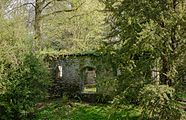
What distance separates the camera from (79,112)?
65.4 ft

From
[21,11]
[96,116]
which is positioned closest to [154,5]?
[96,116]

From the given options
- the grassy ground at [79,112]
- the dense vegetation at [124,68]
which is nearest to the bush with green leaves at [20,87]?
the dense vegetation at [124,68]

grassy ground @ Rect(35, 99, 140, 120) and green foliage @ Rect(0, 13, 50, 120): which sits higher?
green foliage @ Rect(0, 13, 50, 120)

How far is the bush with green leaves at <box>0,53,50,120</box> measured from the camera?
18.8 m

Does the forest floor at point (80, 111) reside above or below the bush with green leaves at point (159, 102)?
below

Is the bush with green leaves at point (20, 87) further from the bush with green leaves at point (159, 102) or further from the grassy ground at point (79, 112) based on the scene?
the bush with green leaves at point (159, 102)

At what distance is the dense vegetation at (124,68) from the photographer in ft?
49.1

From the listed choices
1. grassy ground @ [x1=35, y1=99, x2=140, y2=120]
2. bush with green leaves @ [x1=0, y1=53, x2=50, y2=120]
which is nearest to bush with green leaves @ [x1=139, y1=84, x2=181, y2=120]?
grassy ground @ [x1=35, y1=99, x2=140, y2=120]

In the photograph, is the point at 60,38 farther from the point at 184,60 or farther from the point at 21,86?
the point at 184,60

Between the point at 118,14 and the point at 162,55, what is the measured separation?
8.17 feet

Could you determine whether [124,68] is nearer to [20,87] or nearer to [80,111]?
[80,111]

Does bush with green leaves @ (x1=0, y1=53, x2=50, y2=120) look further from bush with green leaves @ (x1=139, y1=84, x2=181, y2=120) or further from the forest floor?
bush with green leaves @ (x1=139, y1=84, x2=181, y2=120)

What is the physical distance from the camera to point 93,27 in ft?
99.2

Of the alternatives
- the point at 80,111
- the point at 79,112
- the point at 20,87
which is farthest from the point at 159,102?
the point at 20,87
